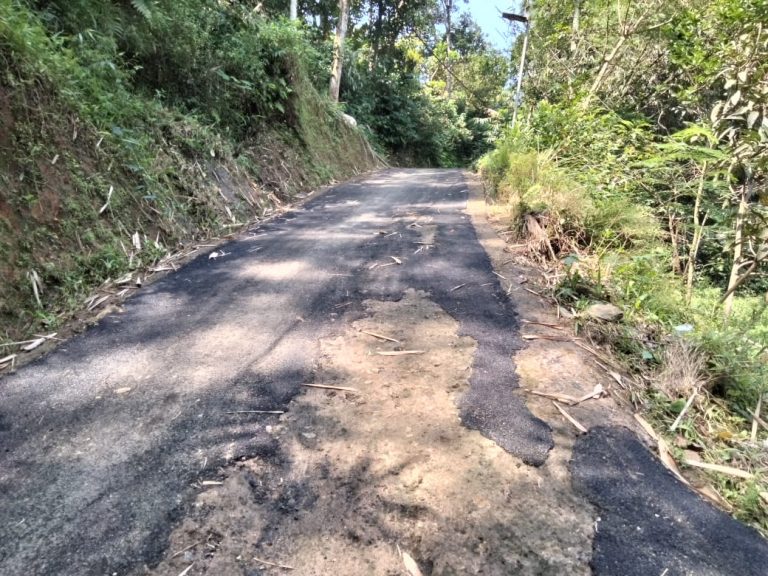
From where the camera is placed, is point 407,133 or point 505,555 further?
point 407,133

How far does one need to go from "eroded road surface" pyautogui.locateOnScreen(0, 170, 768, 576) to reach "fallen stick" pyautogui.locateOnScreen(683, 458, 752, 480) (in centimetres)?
26

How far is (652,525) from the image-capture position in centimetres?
175

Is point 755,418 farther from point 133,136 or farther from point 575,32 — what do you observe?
point 575,32

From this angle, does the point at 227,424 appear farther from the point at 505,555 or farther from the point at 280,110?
the point at 280,110

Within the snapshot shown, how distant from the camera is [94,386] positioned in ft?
8.56

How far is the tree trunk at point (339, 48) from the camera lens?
15.5 meters

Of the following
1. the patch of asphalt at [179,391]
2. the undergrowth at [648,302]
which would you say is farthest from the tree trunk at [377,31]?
the patch of asphalt at [179,391]

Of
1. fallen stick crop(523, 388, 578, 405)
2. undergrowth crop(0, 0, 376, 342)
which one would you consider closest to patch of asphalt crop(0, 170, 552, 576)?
fallen stick crop(523, 388, 578, 405)

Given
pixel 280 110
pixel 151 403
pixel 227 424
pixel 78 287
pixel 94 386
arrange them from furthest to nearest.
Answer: pixel 280 110
pixel 78 287
pixel 94 386
pixel 151 403
pixel 227 424

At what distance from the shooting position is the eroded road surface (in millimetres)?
1621

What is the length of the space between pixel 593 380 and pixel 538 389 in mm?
391

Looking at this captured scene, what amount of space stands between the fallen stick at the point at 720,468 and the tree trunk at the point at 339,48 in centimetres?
1628

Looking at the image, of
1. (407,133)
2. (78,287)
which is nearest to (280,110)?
(78,287)

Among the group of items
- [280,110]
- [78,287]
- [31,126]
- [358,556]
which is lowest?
[358,556]
